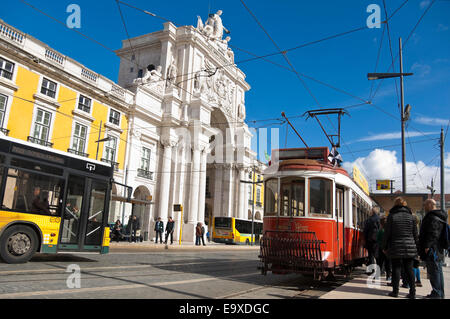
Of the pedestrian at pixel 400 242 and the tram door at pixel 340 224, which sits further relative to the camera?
the tram door at pixel 340 224

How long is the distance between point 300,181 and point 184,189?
92.7 ft

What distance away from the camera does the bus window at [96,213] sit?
11.5 m

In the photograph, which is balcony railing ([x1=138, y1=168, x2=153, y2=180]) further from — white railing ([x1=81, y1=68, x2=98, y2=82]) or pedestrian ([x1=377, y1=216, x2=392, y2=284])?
pedestrian ([x1=377, y1=216, x2=392, y2=284])

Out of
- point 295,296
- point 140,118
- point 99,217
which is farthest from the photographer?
point 140,118

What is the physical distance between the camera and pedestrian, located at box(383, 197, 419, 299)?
20.7 ft

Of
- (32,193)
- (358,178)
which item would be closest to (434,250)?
(358,178)

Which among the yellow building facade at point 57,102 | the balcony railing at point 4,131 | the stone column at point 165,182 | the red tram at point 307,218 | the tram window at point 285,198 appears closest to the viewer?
the red tram at point 307,218

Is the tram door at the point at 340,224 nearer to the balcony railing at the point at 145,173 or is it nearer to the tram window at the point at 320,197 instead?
the tram window at the point at 320,197

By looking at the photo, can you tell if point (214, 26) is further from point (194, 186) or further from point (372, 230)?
point (372, 230)

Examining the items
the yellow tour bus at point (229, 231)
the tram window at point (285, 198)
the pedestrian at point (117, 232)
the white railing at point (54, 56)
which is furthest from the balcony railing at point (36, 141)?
the yellow tour bus at point (229, 231)

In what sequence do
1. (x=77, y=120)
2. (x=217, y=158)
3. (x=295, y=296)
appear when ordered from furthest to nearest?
1. (x=217, y=158)
2. (x=77, y=120)
3. (x=295, y=296)

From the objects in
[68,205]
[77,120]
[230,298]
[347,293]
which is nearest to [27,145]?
[68,205]
